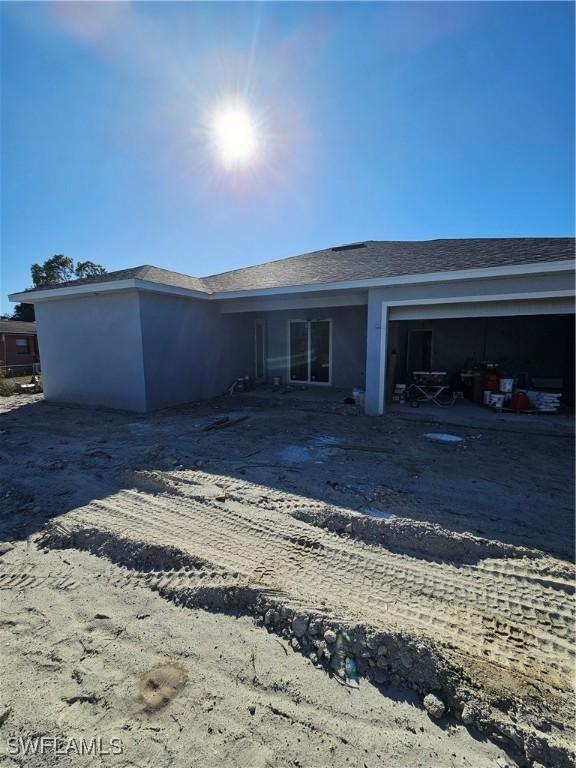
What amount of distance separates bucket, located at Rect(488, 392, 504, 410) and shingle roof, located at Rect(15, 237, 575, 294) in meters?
3.05

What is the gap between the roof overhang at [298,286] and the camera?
227 inches

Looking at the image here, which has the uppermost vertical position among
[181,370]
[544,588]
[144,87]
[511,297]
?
[144,87]

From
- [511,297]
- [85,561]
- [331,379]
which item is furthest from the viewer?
[331,379]

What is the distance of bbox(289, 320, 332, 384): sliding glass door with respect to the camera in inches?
435

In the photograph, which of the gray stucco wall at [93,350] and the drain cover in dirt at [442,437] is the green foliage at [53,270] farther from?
the drain cover in dirt at [442,437]

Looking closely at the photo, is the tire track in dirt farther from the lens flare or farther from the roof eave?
the lens flare

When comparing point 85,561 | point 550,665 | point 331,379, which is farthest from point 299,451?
point 331,379

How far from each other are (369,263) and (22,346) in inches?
1004

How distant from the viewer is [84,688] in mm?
1603

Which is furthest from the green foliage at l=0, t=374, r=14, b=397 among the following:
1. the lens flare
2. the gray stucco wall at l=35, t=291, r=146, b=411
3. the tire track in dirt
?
the tire track in dirt

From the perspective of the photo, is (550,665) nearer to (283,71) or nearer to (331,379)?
(283,71)

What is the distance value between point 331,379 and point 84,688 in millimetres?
9877

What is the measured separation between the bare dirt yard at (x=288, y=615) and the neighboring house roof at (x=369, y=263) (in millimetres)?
4346

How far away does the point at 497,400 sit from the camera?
7.63 meters
